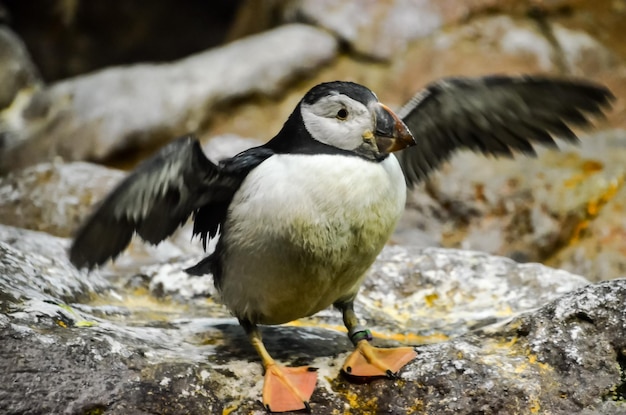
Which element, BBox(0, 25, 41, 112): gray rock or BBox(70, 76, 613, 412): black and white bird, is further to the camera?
BBox(0, 25, 41, 112): gray rock

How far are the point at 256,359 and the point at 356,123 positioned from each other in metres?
0.85

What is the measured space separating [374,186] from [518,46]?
16.0ft

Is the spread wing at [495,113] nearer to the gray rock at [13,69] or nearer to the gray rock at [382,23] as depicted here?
the gray rock at [382,23]

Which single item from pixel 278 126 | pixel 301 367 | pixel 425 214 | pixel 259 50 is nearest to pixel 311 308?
pixel 301 367

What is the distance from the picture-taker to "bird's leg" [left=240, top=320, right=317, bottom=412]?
2420mm

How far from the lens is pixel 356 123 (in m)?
2.57

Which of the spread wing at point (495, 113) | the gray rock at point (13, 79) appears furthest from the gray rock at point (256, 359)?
the gray rock at point (13, 79)

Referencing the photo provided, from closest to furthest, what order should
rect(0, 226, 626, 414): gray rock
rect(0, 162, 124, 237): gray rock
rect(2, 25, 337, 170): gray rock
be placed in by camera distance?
rect(0, 226, 626, 414): gray rock
rect(0, 162, 124, 237): gray rock
rect(2, 25, 337, 170): gray rock

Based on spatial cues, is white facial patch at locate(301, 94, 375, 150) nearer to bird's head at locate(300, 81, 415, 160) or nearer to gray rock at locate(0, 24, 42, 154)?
bird's head at locate(300, 81, 415, 160)

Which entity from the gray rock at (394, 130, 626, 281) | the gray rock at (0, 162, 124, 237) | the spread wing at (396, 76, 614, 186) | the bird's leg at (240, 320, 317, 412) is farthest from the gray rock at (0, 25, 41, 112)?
the bird's leg at (240, 320, 317, 412)

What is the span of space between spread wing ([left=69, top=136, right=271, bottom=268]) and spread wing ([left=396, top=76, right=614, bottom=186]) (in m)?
0.75

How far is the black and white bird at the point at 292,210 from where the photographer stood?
97.7 inches

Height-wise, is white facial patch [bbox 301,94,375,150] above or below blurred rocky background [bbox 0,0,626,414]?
above

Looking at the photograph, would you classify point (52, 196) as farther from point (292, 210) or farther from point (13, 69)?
point (13, 69)
